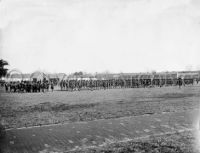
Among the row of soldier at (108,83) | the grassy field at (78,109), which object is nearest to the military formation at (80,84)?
the row of soldier at (108,83)

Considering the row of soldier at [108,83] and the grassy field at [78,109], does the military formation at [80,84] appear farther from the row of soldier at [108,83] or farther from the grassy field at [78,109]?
the grassy field at [78,109]

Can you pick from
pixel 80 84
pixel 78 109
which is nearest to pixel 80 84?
pixel 80 84

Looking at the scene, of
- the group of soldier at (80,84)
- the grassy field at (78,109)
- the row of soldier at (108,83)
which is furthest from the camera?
the row of soldier at (108,83)

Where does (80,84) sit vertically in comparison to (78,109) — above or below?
above

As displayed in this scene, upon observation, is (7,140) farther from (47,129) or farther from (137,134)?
(137,134)

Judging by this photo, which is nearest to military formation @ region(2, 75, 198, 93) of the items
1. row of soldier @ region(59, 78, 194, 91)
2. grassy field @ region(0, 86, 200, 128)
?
row of soldier @ region(59, 78, 194, 91)

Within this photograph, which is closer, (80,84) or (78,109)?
(78,109)

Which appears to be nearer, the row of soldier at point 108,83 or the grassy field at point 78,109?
the grassy field at point 78,109

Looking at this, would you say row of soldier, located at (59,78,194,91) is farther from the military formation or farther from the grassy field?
the grassy field

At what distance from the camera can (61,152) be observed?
8688 millimetres

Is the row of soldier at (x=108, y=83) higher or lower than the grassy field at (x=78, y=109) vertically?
higher

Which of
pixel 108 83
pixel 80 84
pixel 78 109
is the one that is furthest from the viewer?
Answer: pixel 108 83

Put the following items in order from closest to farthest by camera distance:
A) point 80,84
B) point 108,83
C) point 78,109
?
point 78,109, point 80,84, point 108,83

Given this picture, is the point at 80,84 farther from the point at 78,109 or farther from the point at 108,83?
the point at 78,109
